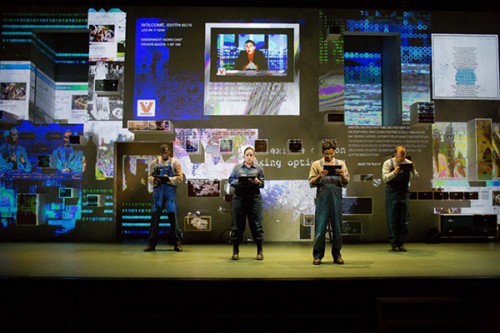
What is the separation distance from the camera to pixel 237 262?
17.0 ft

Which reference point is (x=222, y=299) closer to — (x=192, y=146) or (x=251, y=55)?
(x=192, y=146)

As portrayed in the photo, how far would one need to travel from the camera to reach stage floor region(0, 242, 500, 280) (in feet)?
13.9

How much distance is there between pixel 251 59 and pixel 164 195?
3543 millimetres

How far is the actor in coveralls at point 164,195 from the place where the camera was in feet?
20.6

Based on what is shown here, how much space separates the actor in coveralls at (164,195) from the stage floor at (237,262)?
27 cm

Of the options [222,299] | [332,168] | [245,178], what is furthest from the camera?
[245,178]

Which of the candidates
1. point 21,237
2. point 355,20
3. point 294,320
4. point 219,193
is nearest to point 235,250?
point 294,320

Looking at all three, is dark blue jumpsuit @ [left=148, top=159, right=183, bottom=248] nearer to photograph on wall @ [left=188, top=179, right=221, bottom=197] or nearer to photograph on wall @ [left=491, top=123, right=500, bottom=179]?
photograph on wall @ [left=188, top=179, right=221, bottom=197]

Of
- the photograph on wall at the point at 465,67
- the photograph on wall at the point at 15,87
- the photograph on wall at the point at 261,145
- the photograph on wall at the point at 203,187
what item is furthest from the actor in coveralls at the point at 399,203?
the photograph on wall at the point at 15,87

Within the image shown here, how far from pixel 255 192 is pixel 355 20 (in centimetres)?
480

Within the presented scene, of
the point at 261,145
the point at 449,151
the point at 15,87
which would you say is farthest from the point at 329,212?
the point at 15,87

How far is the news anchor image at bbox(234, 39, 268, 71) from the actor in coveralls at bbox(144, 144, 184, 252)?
272 cm

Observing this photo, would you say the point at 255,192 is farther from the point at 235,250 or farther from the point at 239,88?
the point at 239,88

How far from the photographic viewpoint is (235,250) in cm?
552
